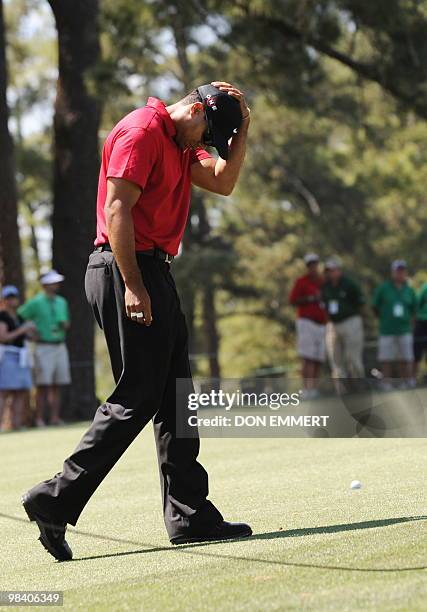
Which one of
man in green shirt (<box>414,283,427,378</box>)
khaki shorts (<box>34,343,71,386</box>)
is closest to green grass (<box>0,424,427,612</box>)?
khaki shorts (<box>34,343,71,386</box>)

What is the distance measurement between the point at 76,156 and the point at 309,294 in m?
4.66

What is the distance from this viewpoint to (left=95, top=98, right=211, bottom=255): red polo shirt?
5.04 metres

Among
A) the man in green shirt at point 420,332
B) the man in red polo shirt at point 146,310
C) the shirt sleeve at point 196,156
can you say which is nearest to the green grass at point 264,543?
the man in red polo shirt at point 146,310

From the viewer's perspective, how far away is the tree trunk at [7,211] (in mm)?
18672

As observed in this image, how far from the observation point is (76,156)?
18.5 metres

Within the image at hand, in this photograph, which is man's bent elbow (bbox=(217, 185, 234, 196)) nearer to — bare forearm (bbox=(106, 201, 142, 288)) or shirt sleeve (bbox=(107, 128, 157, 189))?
shirt sleeve (bbox=(107, 128, 157, 189))

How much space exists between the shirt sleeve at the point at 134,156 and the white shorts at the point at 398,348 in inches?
505

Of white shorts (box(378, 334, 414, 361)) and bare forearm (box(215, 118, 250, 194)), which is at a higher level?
bare forearm (box(215, 118, 250, 194))

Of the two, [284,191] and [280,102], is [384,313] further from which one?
[284,191]

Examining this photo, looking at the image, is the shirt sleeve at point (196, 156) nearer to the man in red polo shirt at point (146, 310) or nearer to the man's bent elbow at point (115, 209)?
the man in red polo shirt at point (146, 310)

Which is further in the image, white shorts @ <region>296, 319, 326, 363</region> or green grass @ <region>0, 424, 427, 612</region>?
white shorts @ <region>296, 319, 326, 363</region>

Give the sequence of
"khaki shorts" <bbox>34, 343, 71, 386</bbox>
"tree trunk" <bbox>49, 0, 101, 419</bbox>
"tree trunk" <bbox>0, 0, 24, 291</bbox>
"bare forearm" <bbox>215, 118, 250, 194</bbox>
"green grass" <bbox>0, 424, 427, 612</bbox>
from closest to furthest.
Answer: "green grass" <bbox>0, 424, 427, 612</bbox> < "bare forearm" <bbox>215, 118, 250, 194</bbox> < "khaki shorts" <bbox>34, 343, 71, 386</bbox> < "tree trunk" <bbox>49, 0, 101, 419</bbox> < "tree trunk" <bbox>0, 0, 24, 291</bbox>

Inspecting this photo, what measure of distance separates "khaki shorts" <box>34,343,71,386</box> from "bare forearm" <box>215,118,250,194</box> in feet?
34.6

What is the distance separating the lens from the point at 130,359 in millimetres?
5195
